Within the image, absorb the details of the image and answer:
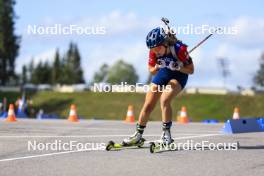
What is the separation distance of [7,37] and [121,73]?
83615mm

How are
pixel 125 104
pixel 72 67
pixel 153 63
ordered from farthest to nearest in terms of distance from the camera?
pixel 72 67, pixel 125 104, pixel 153 63

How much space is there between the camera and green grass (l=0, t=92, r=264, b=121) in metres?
83.8

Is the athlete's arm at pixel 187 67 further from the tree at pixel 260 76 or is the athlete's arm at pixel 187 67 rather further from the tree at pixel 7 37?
the tree at pixel 260 76

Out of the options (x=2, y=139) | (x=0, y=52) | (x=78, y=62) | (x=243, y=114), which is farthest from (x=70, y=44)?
(x=2, y=139)

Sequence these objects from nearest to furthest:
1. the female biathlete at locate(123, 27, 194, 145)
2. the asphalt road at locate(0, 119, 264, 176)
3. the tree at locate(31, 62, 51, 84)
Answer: the asphalt road at locate(0, 119, 264, 176)
the female biathlete at locate(123, 27, 194, 145)
the tree at locate(31, 62, 51, 84)

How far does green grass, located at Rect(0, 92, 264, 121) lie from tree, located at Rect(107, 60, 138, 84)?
73731mm

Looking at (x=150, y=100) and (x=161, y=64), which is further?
(x=150, y=100)

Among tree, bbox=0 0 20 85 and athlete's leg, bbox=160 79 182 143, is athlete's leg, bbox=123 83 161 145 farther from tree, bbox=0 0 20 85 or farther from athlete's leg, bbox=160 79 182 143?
tree, bbox=0 0 20 85

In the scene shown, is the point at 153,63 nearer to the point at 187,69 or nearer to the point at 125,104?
the point at 187,69

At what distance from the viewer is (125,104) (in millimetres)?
89938

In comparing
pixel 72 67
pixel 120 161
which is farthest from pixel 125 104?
pixel 120 161

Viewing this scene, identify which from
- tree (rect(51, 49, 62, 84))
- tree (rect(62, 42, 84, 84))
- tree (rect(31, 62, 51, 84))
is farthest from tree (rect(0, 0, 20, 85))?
tree (rect(31, 62, 51, 84))

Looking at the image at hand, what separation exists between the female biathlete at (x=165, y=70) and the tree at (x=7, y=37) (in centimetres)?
8146

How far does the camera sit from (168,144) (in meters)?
9.97
